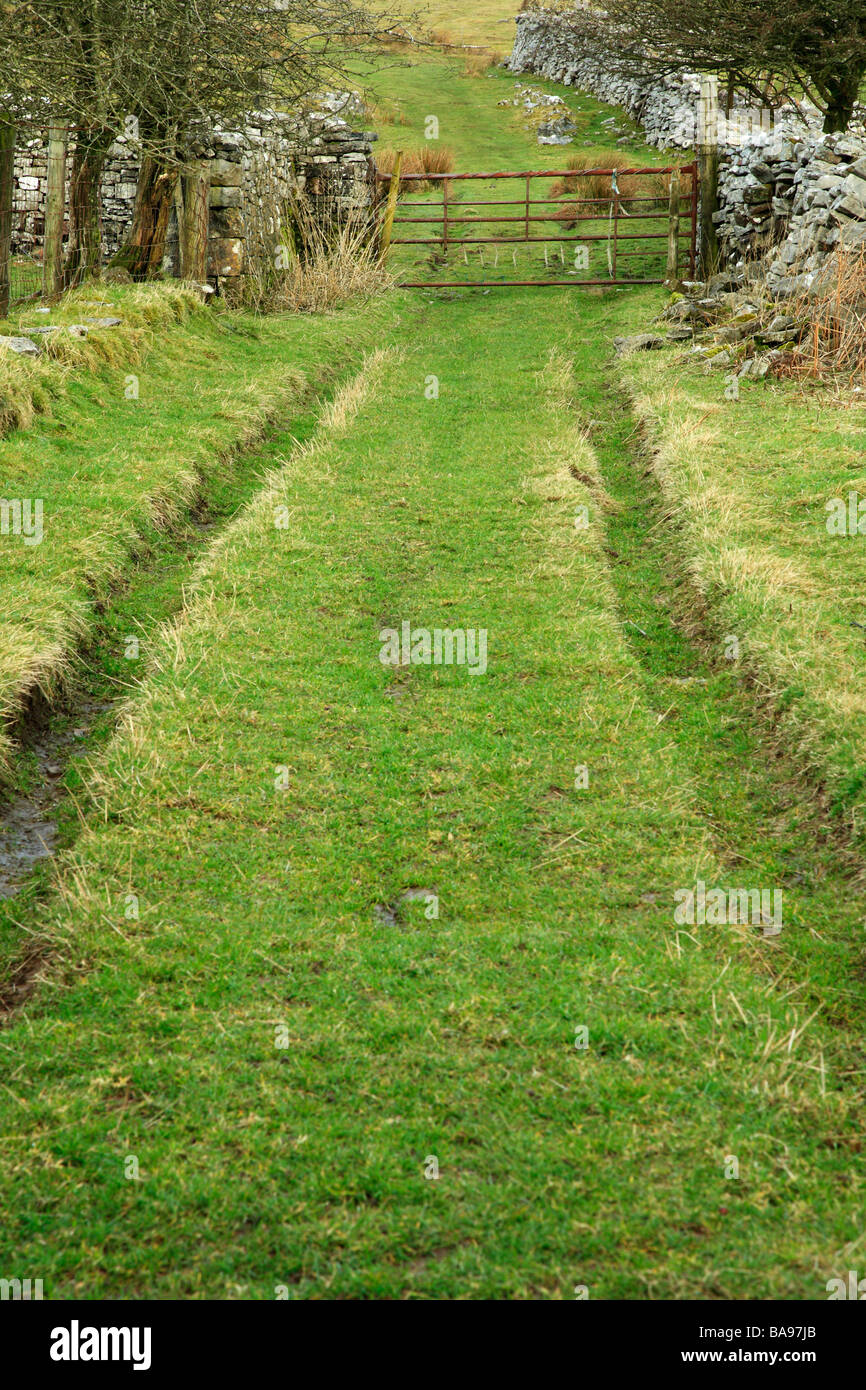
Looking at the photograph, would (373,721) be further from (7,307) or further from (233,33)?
(233,33)

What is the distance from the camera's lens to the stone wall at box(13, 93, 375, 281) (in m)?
15.6

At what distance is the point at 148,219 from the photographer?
15023mm

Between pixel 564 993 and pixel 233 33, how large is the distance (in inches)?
522

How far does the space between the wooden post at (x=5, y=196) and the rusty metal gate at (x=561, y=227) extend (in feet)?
30.7

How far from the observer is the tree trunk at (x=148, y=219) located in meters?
14.9

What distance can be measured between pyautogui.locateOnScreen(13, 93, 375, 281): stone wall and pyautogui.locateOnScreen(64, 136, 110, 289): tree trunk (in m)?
0.58

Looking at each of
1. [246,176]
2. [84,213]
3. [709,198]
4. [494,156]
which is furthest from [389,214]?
[494,156]

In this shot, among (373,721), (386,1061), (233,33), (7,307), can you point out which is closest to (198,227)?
(233,33)

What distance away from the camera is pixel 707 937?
429 cm

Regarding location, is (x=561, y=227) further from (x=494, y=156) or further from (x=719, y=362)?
(x=719, y=362)

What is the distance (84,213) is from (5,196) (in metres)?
2.87
